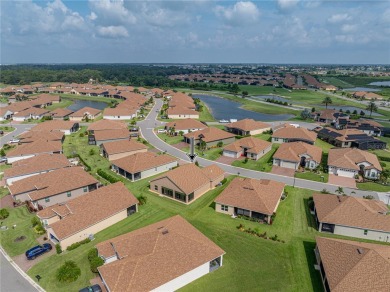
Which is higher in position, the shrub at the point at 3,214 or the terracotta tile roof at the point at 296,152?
the terracotta tile roof at the point at 296,152

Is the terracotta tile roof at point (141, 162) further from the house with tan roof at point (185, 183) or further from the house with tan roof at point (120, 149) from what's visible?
the house with tan roof at point (120, 149)

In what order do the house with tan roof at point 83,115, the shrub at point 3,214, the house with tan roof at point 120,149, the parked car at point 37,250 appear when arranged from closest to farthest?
the parked car at point 37,250 → the shrub at point 3,214 → the house with tan roof at point 120,149 → the house with tan roof at point 83,115

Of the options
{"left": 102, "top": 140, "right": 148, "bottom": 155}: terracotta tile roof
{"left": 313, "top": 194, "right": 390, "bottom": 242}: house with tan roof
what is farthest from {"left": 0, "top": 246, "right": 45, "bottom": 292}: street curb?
{"left": 313, "top": 194, "right": 390, "bottom": 242}: house with tan roof

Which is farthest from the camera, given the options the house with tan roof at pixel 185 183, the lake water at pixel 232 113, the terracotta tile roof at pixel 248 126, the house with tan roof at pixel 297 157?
the lake water at pixel 232 113

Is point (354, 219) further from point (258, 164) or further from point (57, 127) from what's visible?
point (57, 127)

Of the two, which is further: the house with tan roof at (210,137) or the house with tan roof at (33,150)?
the house with tan roof at (210,137)

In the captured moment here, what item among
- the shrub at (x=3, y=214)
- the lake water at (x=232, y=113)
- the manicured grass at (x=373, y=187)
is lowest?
the lake water at (x=232, y=113)

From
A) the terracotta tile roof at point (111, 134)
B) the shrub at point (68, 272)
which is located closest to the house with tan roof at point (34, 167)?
the terracotta tile roof at point (111, 134)
